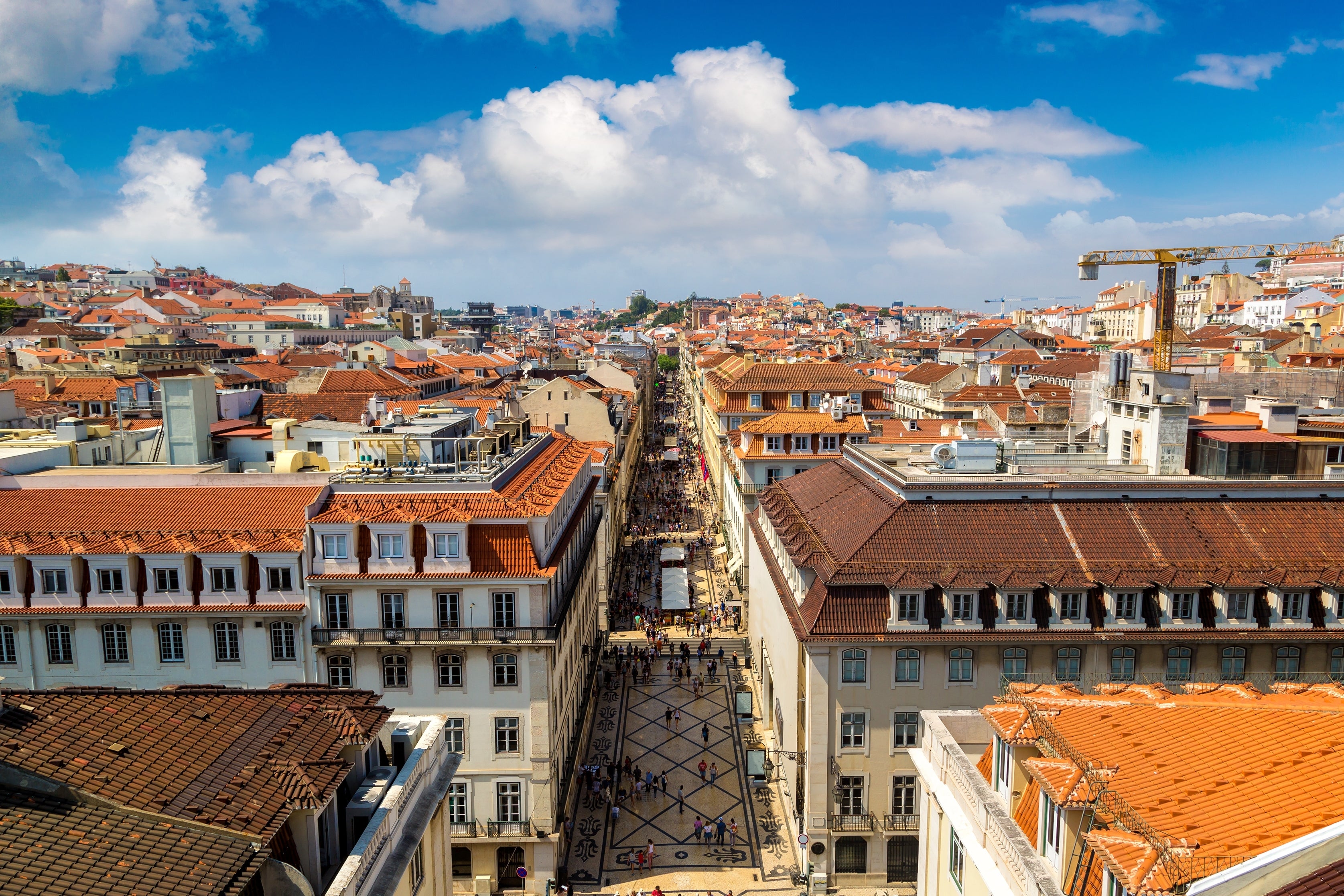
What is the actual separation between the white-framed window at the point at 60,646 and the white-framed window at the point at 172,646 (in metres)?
3.13

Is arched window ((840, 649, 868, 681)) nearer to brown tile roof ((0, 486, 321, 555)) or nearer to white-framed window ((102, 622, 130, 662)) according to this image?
brown tile roof ((0, 486, 321, 555))

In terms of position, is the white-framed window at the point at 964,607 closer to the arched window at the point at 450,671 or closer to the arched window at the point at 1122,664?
the arched window at the point at 1122,664

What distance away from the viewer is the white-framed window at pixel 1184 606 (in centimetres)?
3259

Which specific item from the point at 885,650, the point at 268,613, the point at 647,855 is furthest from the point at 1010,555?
the point at 268,613

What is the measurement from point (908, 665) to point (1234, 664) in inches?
461

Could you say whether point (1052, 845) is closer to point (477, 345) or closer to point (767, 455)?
point (767, 455)

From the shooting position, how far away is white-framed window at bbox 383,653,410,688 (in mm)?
Answer: 34219

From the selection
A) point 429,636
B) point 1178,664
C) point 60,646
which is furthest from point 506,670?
point 1178,664

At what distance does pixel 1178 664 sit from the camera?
108 feet

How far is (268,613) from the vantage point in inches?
1326

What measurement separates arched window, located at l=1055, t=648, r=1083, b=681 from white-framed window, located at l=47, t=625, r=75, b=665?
117 ft

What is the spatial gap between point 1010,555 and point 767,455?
3071 centimetres

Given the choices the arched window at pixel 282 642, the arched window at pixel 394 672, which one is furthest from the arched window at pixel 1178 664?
the arched window at pixel 282 642

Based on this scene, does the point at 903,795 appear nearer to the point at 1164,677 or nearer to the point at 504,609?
the point at 1164,677
